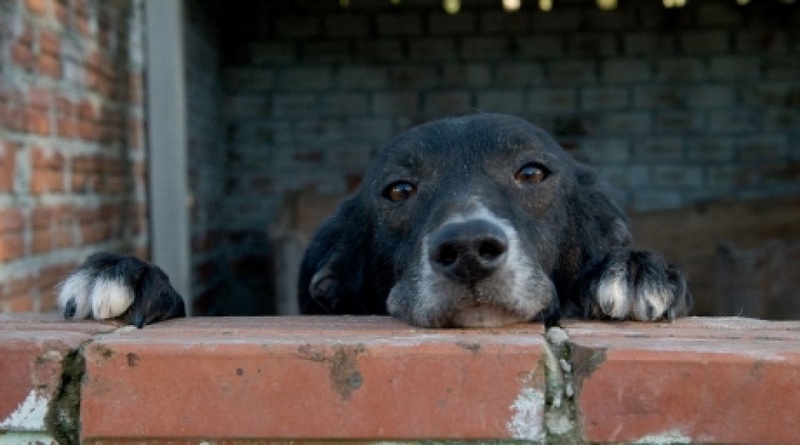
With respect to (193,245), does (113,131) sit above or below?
above

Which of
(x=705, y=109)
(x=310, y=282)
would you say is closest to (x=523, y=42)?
(x=705, y=109)

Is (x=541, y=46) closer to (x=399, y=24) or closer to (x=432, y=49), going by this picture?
(x=432, y=49)

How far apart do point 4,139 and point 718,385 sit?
2.54 metres

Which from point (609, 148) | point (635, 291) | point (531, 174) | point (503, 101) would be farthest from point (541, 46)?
point (635, 291)

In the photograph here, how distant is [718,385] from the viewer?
4.87 feet

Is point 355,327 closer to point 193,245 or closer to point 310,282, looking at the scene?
point 310,282

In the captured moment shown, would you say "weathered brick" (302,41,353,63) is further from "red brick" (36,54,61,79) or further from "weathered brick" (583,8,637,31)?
"red brick" (36,54,61,79)

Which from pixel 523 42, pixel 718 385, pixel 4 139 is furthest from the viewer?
pixel 523 42

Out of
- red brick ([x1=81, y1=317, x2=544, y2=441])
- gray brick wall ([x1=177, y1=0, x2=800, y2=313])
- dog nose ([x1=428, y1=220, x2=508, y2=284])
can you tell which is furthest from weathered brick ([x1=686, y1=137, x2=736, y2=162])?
red brick ([x1=81, y1=317, x2=544, y2=441])

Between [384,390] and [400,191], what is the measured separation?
47.1 inches

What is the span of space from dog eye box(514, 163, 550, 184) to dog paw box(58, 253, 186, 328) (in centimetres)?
98

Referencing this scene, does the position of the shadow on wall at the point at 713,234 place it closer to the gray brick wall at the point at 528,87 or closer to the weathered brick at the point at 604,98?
the gray brick wall at the point at 528,87

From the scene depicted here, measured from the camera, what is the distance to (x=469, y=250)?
6.41 ft

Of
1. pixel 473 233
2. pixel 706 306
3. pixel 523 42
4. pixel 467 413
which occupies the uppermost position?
pixel 523 42
